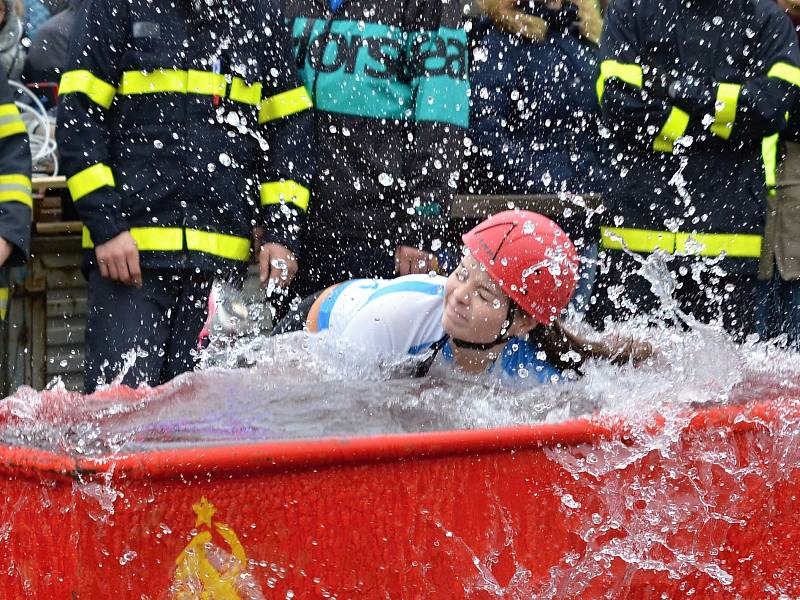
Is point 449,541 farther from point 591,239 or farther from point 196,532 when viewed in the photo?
point 591,239

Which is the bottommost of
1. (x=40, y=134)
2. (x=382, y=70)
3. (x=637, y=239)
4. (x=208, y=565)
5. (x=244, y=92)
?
(x=208, y=565)

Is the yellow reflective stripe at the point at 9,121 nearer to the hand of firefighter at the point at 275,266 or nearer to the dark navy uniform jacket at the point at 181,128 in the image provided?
the dark navy uniform jacket at the point at 181,128

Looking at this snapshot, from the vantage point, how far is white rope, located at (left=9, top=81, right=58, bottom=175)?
182 inches

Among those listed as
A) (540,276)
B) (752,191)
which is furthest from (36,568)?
(752,191)

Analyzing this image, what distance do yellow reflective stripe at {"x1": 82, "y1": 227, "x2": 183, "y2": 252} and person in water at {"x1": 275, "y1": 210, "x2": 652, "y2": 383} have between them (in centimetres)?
62

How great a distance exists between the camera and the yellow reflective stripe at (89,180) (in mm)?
3781

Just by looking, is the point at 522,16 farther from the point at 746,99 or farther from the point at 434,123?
the point at 746,99

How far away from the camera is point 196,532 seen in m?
2.06

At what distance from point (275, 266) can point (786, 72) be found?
2.04 metres

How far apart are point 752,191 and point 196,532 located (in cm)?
289

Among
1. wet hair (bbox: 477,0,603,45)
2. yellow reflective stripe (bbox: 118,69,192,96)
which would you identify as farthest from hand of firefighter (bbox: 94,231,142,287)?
wet hair (bbox: 477,0,603,45)

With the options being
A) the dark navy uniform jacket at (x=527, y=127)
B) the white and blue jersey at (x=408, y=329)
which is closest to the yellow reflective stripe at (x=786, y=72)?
the dark navy uniform jacket at (x=527, y=127)

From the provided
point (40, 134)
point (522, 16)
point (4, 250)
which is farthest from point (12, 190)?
point (522, 16)

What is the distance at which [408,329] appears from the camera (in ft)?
10.8
